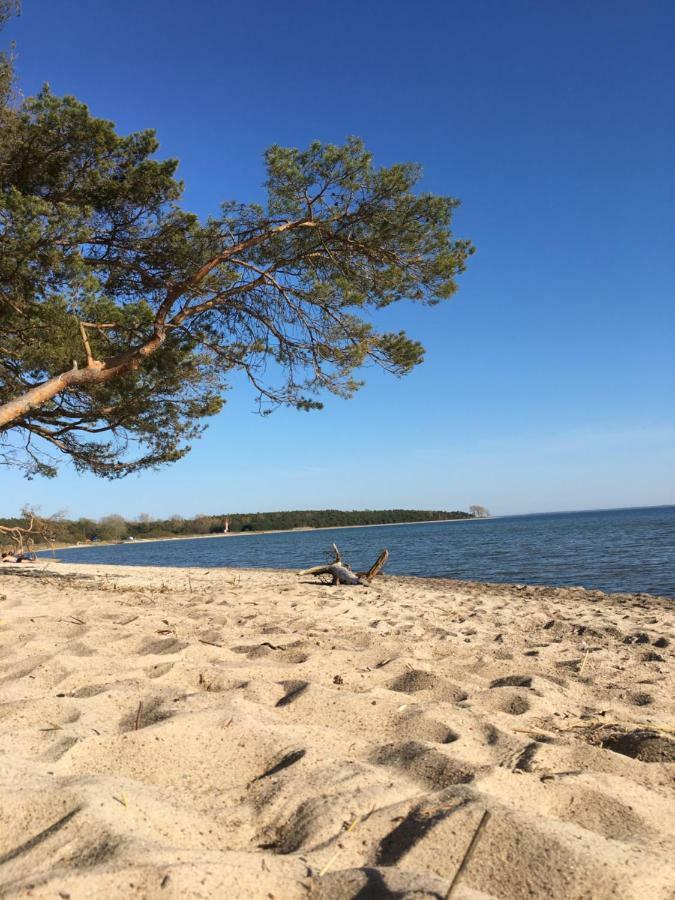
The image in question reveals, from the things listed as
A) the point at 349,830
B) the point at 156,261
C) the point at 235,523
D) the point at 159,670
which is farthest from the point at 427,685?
the point at 235,523

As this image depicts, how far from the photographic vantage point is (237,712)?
2.45 meters

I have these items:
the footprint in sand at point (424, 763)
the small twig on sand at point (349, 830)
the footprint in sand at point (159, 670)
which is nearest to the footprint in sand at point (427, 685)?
the footprint in sand at point (424, 763)

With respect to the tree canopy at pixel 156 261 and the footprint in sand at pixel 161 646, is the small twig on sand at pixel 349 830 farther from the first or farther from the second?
the tree canopy at pixel 156 261

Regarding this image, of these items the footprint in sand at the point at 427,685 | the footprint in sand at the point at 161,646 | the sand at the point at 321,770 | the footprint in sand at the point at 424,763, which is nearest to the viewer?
the sand at the point at 321,770

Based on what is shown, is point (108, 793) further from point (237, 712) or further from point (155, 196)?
point (155, 196)

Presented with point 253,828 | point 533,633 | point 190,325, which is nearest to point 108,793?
point 253,828

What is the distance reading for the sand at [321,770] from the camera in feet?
4.42

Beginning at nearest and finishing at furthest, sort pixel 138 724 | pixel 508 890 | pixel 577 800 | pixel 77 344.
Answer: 1. pixel 508 890
2. pixel 577 800
3. pixel 138 724
4. pixel 77 344

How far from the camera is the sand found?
1.35 m

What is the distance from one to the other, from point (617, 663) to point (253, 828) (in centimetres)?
375

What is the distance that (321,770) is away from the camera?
196 cm

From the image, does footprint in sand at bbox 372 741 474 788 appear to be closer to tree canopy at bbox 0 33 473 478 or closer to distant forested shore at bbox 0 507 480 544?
tree canopy at bbox 0 33 473 478

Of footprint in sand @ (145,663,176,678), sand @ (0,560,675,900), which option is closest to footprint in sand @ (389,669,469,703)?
sand @ (0,560,675,900)

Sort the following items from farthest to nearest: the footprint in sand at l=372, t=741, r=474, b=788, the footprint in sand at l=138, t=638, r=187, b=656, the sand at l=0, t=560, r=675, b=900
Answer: the footprint in sand at l=138, t=638, r=187, b=656 → the footprint in sand at l=372, t=741, r=474, b=788 → the sand at l=0, t=560, r=675, b=900
